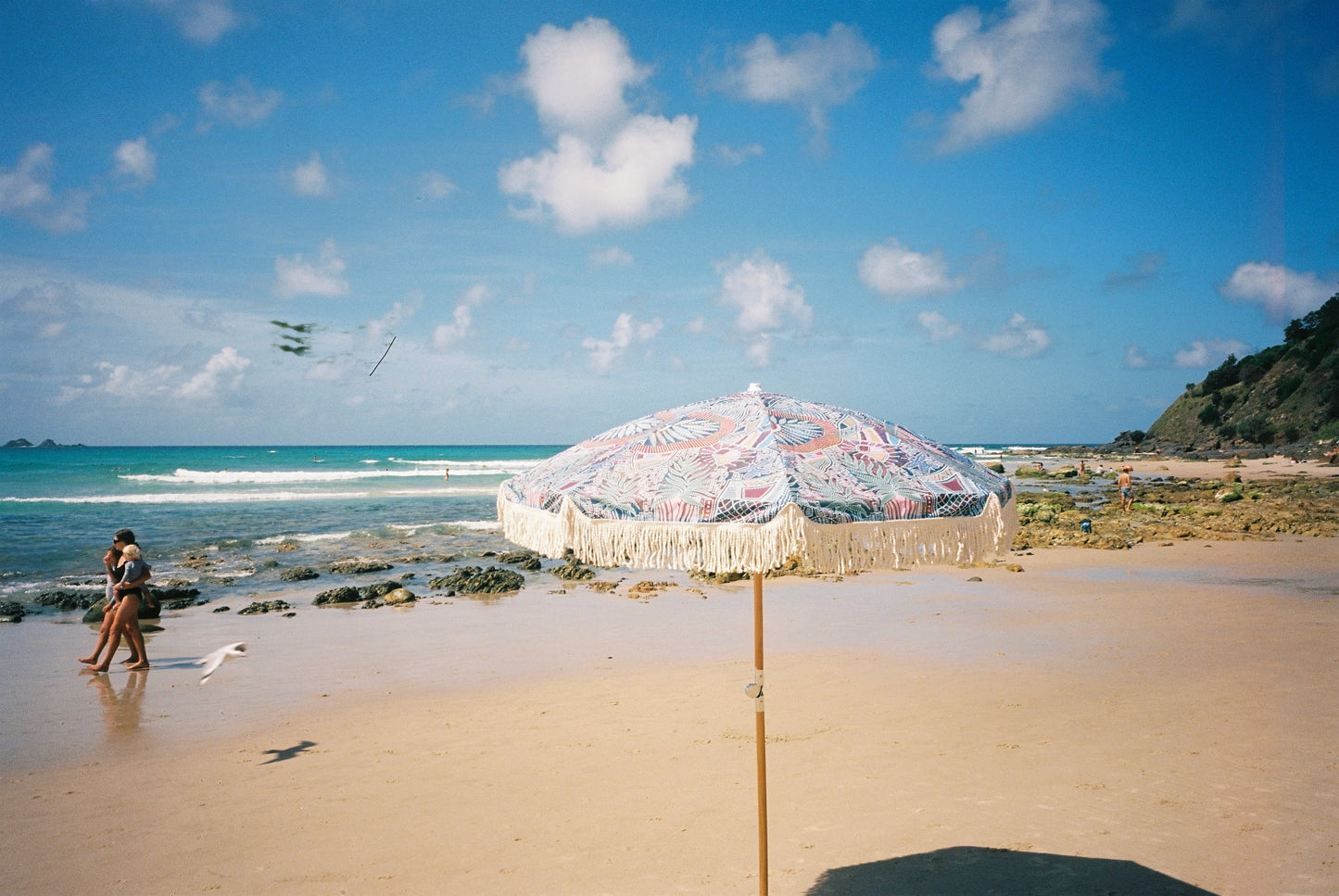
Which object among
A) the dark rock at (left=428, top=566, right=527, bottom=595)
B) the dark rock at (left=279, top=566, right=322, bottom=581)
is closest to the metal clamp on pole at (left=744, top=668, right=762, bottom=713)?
the dark rock at (left=428, top=566, right=527, bottom=595)

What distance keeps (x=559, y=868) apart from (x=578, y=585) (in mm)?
10976

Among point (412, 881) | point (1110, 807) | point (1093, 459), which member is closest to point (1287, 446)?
point (1093, 459)

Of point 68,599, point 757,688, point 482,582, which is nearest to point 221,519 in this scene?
point 68,599

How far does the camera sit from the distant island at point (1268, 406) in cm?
4914

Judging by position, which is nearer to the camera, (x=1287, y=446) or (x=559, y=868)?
(x=559, y=868)

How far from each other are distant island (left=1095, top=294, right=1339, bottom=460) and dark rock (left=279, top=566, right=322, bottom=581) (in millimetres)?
46701

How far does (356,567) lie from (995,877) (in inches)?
647

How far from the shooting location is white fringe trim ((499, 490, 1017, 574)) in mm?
3273

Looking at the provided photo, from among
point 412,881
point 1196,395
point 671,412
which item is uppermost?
point 1196,395

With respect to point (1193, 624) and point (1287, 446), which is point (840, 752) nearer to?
point (1193, 624)

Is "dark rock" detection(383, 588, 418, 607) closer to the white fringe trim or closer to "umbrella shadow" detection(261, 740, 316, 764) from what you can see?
"umbrella shadow" detection(261, 740, 316, 764)

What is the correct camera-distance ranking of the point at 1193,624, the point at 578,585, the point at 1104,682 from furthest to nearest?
the point at 578,585
the point at 1193,624
the point at 1104,682

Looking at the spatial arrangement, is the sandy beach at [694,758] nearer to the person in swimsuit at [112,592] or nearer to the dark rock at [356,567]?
the person in swimsuit at [112,592]

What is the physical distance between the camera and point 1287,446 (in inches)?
1902
